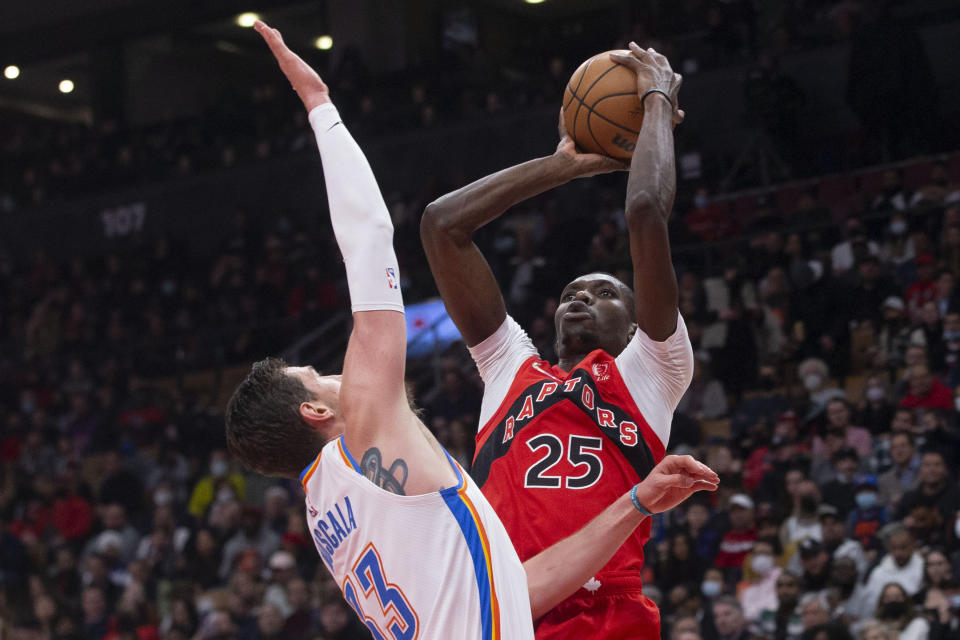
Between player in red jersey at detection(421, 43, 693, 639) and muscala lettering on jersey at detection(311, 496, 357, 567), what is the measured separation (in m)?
0.81

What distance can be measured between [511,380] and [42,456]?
15194mm

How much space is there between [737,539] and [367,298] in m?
8.37

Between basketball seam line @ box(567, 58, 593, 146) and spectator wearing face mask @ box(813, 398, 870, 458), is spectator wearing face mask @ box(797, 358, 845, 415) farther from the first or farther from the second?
basketball seam line @ box(567, 58, 593, 146)

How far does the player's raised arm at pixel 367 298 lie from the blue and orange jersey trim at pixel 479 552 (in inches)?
9.5

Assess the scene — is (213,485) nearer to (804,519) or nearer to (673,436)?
(673,436)

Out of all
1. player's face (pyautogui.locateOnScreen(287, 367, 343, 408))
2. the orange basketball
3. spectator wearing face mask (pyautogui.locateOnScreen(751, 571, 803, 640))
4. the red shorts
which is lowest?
spectator wearing face mask (pyautogui.locateOnScreen(751, 571, 803, 640))

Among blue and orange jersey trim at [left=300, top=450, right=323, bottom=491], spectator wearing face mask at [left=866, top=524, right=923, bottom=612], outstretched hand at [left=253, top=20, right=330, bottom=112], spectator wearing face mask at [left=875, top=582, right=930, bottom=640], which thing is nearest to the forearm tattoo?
blue and orange jersey trim at [left=300, top=450, right=323, bottom=491]

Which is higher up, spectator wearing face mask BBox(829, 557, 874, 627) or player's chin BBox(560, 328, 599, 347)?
player's chin BBox(560, 328, 599, 347)

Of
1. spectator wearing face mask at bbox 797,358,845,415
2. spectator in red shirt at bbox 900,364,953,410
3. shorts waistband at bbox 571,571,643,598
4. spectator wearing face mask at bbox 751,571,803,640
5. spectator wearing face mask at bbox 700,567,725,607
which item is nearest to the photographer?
shorts waistband at bbox 571,571,643,598

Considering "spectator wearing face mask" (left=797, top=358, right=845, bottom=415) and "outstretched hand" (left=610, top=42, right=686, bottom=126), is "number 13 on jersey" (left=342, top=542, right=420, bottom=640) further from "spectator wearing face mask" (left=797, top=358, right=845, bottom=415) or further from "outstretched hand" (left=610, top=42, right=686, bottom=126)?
"spectator wearing face mask" (left=797, top=358, right=845, bottom=415)

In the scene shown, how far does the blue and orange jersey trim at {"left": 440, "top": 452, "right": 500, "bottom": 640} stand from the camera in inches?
124

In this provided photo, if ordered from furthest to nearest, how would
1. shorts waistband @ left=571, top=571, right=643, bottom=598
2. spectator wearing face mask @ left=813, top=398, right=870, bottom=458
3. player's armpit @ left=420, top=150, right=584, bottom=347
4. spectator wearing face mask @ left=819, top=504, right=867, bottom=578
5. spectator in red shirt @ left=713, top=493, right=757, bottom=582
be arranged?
1. spectator wearing face mask @ left=813, top=398, right=870, bottom=458
2. spectator in red shirt @ left=713, top=493, right=757, bottom=582
3. spectator wearing face mask @ left=819, top=504, right=867, bottom=578
4. player's armpit @ left=420, top=150, right=584, bottom=347
5. shorts waistband @ left=571, top=571, right=643, bottom=598

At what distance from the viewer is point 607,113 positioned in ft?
13.5

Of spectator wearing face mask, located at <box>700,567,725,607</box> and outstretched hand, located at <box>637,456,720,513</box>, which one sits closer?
outstretched hand, located at <box>637,456,720,513</box>
